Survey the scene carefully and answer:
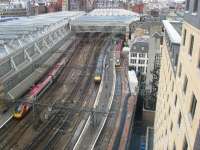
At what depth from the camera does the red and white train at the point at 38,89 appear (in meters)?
45.8

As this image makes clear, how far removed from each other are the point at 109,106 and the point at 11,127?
20.0 metres

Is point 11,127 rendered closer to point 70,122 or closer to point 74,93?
point 70,122

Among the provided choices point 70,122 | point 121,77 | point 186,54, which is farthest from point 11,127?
point 186,54

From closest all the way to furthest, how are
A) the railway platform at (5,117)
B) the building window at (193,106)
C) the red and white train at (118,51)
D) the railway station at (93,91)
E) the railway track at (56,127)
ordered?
the building window at (193,106) < the railway station at (93,91) < the railway track at (56,127) < the railway platform at (5,117) < the red and white train at (118,51)

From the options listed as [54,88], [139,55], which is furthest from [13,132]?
[139,55]

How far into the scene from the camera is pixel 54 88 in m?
59.9

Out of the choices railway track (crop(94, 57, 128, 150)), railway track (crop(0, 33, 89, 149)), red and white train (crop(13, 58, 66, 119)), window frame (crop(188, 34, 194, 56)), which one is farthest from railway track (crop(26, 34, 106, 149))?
window frame (crop(188, 34, 194, 56))

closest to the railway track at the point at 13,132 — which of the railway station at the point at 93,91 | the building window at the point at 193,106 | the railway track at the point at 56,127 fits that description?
the railway station at the point at 93,91

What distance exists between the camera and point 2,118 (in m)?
45.1

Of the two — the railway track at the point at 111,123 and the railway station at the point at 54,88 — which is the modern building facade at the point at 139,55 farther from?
the railway track at the point at 111,123

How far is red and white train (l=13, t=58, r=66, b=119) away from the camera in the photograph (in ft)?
150

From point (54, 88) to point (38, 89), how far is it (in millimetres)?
5116

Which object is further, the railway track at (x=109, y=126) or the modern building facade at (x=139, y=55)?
the modern building facade at (x=139, y=55)

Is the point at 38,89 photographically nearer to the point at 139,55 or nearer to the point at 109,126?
the point at 109,126
